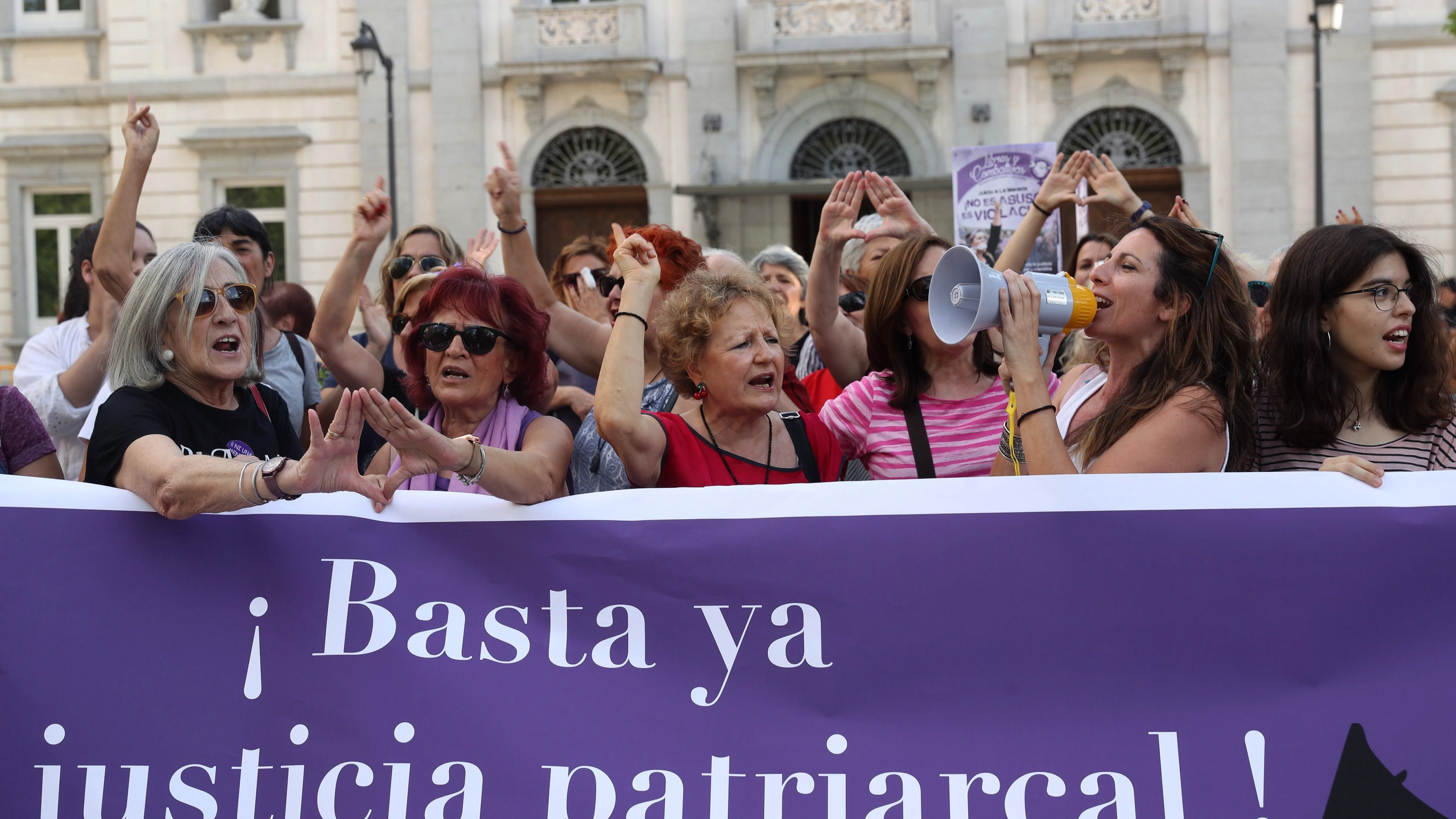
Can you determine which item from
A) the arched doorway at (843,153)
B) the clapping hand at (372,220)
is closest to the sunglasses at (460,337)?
the clapping hand at (372,220)

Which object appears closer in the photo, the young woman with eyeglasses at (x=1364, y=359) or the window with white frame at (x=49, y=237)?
the young woman with eyeglasses at (x=1364, y=359)

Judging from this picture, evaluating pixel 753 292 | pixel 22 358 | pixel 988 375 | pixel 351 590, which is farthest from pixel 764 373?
pixel 22 358

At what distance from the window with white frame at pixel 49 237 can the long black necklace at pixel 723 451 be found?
17653 millimetres

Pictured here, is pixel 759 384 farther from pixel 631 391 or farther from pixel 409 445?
pixel 409 445

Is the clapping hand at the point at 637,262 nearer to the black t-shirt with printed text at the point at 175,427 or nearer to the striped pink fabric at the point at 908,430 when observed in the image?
the striped pink fabric at the point at 908,430

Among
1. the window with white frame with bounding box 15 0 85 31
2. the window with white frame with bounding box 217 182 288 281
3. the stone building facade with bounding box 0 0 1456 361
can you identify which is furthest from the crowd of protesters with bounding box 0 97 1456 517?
the window with white frame with bounding box 15 0 85 31

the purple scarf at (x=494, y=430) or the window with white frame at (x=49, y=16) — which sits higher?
the window with white frame at (x=49, y=16)

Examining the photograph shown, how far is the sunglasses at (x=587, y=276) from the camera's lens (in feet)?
15.9

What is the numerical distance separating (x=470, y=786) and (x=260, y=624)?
0.56 metres

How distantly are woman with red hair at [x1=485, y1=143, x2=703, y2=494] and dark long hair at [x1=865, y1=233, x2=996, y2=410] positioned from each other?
0.53 m

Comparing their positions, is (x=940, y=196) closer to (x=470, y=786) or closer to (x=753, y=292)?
(x=753, y=292)

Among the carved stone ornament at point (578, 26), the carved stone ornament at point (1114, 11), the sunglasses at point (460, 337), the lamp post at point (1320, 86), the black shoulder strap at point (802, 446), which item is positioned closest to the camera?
the sunglasses at point (460, 337)

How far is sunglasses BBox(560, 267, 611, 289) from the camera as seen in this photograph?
4.83m

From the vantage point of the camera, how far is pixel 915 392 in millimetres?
3338
